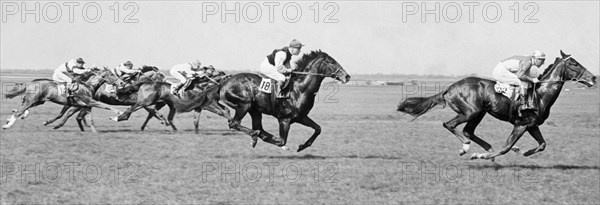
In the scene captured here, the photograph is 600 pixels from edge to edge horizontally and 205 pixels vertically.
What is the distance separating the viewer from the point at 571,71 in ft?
53.4

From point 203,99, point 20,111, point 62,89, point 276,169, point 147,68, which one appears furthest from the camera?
point 147,68

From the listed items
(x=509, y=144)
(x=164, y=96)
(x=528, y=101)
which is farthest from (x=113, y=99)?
(x=528, y=101)

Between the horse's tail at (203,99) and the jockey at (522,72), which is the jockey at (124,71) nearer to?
the horse's tail at (203,99)

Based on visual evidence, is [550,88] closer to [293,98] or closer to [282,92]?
[293,98]

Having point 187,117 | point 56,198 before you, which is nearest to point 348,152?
point 56,198

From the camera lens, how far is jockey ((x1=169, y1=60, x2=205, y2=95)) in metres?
24.1

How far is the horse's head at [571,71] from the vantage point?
53.0 ft

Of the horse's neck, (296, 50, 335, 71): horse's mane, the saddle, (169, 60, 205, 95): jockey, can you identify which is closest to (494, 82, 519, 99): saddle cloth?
the saddle

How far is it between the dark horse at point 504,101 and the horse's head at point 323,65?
7.56 ft

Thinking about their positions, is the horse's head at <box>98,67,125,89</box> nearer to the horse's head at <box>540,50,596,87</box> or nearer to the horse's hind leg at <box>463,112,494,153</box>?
the horse's hind leg at <box>463,112,494,153</box>

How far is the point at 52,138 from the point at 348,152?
8.17 meters

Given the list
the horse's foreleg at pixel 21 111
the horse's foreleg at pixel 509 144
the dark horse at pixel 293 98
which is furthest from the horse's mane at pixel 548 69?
the horse's foreleg at pixel 21 111

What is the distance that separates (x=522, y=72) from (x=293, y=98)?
4.47 m

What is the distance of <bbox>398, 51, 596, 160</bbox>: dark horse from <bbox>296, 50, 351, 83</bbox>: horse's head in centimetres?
230
